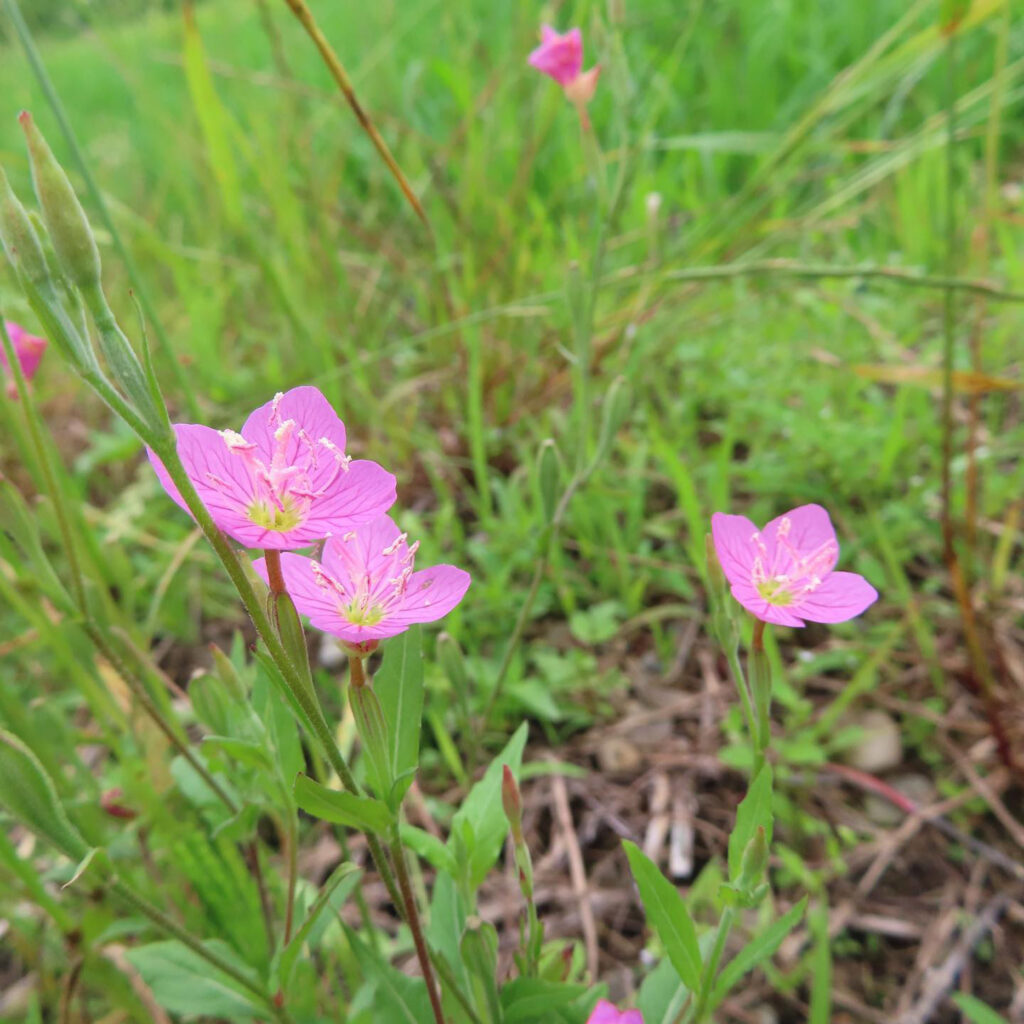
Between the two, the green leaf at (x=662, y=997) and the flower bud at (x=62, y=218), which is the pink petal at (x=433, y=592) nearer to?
the flower bud at (x=62, y=218)

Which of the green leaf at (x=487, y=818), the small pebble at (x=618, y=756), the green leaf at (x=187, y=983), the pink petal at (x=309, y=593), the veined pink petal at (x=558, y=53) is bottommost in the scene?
the small pebble at (x=618, y=756)

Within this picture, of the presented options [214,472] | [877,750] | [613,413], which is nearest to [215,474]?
[214,472]

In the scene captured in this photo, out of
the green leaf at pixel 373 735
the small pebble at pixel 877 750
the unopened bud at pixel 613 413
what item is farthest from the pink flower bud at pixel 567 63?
the small pebble at pixel 877 750

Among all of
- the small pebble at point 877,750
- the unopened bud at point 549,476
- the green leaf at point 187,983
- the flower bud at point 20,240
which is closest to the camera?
the flower bud at point 20,240

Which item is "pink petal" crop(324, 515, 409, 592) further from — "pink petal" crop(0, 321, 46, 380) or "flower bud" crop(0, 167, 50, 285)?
"pink petal" crop(0, 321, 46, 380)

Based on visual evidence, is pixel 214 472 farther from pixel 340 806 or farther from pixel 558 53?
pixel 558 53

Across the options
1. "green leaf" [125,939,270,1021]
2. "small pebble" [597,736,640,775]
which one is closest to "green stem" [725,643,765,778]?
"green leaf" [125,939,270,1021]
